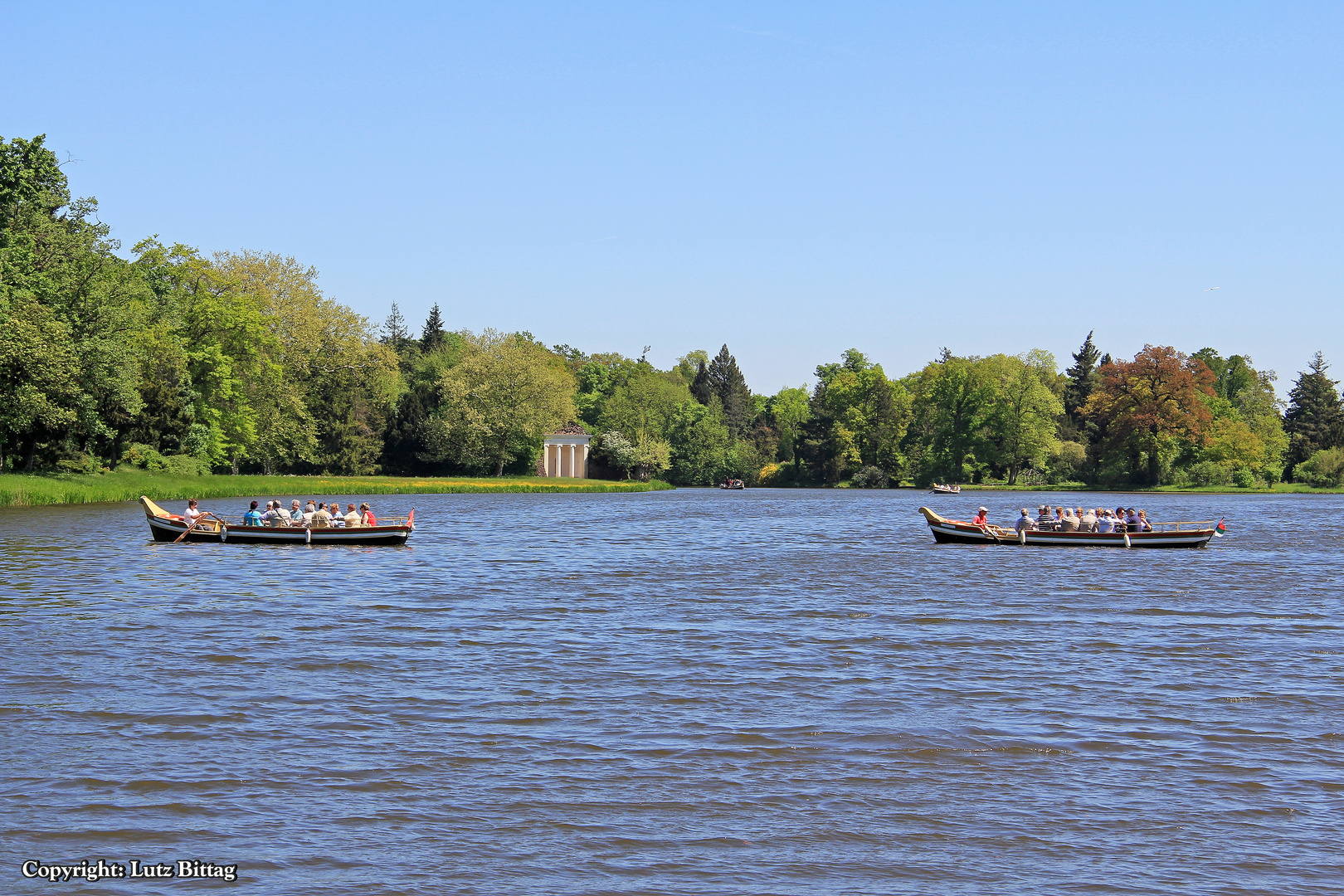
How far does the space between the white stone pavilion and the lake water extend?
306 ft

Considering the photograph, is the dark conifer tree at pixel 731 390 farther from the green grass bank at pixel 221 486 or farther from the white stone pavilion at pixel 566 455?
the green grass bank at pixel 221 486

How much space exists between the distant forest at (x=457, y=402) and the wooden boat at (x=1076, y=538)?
4329 cm

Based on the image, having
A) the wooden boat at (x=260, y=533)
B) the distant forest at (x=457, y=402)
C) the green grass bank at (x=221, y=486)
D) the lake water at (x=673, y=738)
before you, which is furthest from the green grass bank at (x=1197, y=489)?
the lake water at (x=673, y=738)

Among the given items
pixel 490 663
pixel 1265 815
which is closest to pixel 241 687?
pixel 490 663

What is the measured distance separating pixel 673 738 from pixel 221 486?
6819 centimetres

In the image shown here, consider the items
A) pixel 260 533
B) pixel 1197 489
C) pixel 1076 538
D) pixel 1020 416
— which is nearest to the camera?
pixel 260 533

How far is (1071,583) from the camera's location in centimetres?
3247

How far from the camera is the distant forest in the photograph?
Answer: 63.0 m

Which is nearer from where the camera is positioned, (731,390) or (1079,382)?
(1079,382)

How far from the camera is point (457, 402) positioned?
359ft

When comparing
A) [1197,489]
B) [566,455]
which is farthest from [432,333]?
[1197,489]

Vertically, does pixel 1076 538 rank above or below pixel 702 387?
below

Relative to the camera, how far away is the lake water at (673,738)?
937 cm

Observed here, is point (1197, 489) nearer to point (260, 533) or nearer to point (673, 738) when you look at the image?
point (260, 533)
